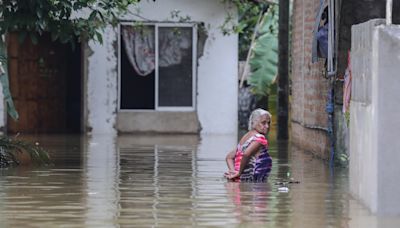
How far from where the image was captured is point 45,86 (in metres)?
27.5

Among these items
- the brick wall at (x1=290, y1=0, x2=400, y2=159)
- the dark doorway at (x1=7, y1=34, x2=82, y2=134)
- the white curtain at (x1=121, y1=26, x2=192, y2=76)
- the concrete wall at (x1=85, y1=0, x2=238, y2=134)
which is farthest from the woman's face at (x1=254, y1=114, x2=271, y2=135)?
the dark doorway at (x1=7, y1=34, x2=82, y2=134)

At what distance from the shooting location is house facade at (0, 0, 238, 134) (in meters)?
26.3

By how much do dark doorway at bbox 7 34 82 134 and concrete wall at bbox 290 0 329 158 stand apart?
596 cm

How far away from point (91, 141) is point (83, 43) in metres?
3.56

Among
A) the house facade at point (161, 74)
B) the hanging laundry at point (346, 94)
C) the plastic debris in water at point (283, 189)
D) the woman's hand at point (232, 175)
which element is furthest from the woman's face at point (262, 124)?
the house facade at point (161, 74)

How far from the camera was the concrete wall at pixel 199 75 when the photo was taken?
2620 cm

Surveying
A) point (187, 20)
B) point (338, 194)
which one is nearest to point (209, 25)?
point (187, 20)

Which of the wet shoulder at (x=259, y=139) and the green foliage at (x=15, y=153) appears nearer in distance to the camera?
the wet shoulder at (x=259, y=139)

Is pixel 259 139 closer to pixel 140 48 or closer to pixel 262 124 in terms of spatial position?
pixel 262 124

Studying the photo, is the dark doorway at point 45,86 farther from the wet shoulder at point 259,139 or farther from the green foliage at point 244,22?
the wet shoulder at point 259,139

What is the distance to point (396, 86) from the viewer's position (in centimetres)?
1076

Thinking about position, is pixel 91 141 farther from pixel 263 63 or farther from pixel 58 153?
pixel 263 63

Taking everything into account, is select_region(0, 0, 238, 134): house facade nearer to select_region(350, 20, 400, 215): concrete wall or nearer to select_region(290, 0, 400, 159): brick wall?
select_region(290, 0, 400, 159): brick wall

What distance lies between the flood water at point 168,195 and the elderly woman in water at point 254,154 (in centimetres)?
20
